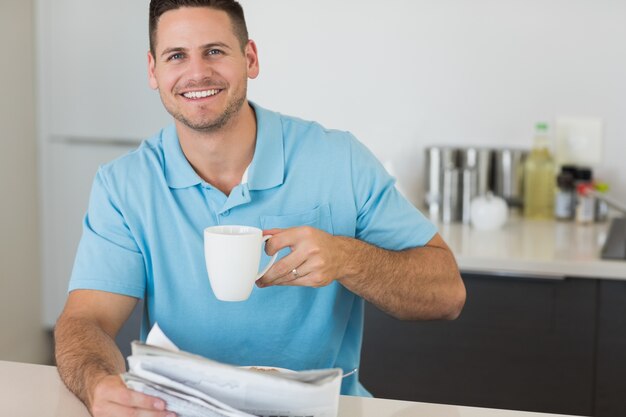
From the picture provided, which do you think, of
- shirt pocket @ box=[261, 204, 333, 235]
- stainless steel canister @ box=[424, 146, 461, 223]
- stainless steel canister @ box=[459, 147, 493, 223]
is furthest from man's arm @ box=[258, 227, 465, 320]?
stainless steel canister @ box=[459, 147, 493, 223]

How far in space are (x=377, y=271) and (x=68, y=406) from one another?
0.53 metres

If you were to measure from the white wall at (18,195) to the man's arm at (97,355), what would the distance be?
201 cm

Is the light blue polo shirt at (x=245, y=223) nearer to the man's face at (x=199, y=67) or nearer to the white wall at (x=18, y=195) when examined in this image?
the man's face at (x=199, y=67)

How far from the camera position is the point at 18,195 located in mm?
3480

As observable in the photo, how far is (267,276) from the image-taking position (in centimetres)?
135

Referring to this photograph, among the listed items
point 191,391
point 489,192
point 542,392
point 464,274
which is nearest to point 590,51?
point 489,192

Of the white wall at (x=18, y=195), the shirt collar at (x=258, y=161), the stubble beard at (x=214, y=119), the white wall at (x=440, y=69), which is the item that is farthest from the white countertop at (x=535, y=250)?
the white wall at (x=18, y=195)

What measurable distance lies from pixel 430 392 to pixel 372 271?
1.05 m

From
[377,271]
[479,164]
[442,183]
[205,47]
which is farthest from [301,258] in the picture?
[479,164]

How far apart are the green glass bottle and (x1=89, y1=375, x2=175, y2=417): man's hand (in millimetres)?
1951

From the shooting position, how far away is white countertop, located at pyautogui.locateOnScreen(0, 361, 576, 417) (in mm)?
1257

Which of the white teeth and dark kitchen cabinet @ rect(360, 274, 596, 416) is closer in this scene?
the white teeth

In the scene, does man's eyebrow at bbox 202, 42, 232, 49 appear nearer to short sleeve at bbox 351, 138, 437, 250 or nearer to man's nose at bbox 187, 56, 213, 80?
man's nose at bbox 187, 56, 213, 80

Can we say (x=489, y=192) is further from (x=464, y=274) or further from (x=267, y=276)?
(x=267, y=276)
